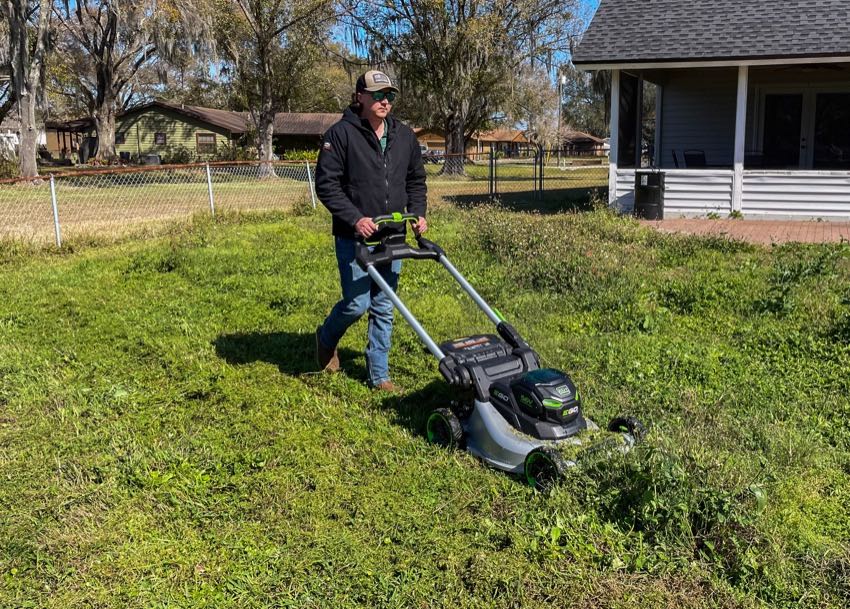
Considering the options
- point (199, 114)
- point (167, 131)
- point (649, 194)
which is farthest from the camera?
point (167, 131)

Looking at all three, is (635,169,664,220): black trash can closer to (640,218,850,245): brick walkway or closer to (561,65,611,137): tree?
(640,218,850,245): brick walkway

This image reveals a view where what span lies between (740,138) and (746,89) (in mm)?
912

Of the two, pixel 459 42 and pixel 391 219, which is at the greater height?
pixel 459 42

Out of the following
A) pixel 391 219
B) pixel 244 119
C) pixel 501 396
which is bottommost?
pixel 501 396

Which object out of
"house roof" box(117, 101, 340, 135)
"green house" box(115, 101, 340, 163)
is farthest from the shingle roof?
"green house" box(115, 101, 340, 163)

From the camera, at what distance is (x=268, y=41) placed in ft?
98.8

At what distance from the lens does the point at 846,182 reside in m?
12.4

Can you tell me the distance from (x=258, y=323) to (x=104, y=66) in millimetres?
33983

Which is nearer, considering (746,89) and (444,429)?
(444,429)

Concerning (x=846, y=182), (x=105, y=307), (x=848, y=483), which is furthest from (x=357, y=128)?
(x=846, y=182)

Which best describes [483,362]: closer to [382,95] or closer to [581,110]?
[382,95]

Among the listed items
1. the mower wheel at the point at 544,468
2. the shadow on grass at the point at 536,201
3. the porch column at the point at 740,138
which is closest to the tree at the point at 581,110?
the shadow on grass at the point at 536,201

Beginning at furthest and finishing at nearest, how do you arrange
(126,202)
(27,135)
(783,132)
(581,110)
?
(581,110)
(27,135)
(126,202)
(783,132)

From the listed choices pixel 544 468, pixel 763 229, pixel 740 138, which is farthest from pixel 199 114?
pixel 544 468
